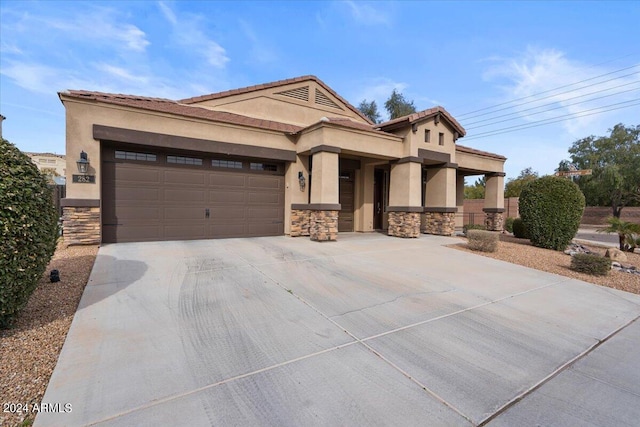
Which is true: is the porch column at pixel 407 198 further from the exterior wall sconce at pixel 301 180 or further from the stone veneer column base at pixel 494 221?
the stone veneer column base at pixel 494 221

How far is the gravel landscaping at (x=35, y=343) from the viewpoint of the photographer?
245cm

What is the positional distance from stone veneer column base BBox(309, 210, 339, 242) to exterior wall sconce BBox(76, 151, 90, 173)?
21.6ft

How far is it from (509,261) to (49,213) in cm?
945

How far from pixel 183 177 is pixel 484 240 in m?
9.39

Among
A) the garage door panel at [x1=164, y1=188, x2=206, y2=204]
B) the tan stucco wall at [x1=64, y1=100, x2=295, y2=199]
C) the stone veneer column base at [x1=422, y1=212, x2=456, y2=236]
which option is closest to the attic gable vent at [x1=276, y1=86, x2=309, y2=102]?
the tan stucco wall at [x1=64, y1=100, x2=295, y2=199]

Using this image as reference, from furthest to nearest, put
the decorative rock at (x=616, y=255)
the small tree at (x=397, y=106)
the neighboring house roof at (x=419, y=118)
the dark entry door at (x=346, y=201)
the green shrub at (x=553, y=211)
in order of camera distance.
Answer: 1. the small tree at (x=397, y=106)
2. the dark entry door at (x=346, y=201)
3. the neighboring house roof at (x=419, y=118)
4. the green shrub at (x=553, y=211)
5. the decorative rock at (x=616, y=255)

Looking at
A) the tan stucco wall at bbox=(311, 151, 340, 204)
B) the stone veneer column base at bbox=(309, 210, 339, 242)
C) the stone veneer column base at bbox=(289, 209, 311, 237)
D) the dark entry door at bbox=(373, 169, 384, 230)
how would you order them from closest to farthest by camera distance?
1. the tan stucco wall at bbox=(311, 151, 340, 204)
2. the stone veneer column base at bbox=(309, 210, 339, 242)
3. the stone veneer column base at bbox=(289, 209, 311, 237)
4. the dark entry door at bbox=(373, 169, 384, 230)

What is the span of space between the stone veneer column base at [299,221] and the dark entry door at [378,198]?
4.69m

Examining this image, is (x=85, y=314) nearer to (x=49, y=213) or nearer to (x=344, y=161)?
(x=49, y=213)

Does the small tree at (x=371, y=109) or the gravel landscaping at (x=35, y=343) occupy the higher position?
the small tree at (x=371, y=109)

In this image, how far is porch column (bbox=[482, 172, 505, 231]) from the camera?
54.7 ft

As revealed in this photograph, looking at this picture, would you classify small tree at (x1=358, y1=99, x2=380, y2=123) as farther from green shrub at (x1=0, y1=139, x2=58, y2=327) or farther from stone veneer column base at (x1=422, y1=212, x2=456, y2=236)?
green shrub at (x1=0, y1=139, x2=58, y2=327)

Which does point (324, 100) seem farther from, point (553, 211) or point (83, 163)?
point (553, 211)

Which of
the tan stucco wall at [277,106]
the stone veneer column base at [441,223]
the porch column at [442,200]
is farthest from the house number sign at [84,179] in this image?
the stone veneer column base at [441,223]
